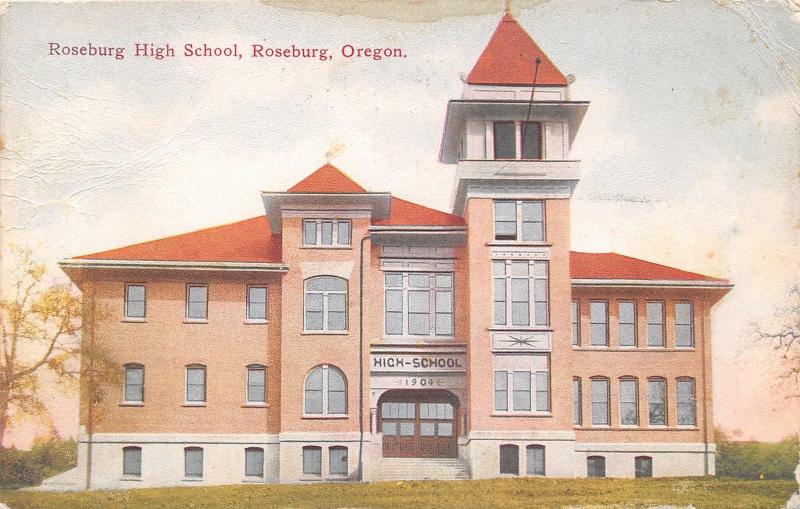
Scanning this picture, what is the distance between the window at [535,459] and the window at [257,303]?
5312 millimetres

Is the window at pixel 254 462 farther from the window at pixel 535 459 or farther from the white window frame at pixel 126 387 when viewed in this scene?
the window at pixel 535 459

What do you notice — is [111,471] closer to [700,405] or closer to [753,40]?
[700,405]

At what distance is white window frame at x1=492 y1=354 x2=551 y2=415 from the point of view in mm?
25109

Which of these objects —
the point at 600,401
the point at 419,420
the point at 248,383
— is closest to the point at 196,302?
the point at 248,383

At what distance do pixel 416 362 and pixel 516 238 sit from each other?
9.45ft

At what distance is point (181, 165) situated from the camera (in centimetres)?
2441

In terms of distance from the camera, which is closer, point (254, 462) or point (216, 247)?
point (254, 462)

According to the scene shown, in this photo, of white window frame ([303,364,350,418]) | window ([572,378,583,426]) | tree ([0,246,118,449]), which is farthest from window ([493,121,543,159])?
tree ([0,246,118,449])

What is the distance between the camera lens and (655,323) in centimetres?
2578

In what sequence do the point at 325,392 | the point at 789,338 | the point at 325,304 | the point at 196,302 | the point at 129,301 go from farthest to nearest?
the point at 196,302 → the point at 325,304 → the point at 325,392 → the point at 129,301 → the point at 789,338

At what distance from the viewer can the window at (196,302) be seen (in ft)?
84.3

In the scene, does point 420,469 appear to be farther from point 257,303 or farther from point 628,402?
point 257,303

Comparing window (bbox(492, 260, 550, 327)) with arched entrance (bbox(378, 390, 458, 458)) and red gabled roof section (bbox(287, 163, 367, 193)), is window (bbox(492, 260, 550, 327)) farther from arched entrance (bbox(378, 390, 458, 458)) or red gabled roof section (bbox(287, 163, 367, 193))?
red gabled roof section (bbox(287, 163, 367, 193))

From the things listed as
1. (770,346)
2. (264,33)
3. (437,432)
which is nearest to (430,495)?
(437,432)
